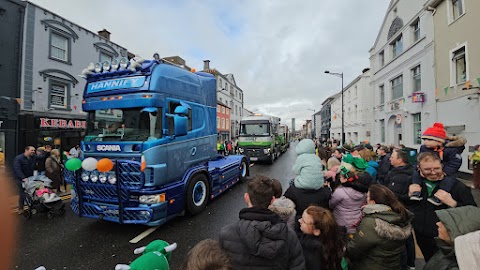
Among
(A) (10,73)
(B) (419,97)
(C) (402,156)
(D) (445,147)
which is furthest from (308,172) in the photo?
(A) (10,73)

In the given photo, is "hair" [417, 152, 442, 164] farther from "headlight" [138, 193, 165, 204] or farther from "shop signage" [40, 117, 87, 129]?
"shop signage" [40, 117, 87, 129]

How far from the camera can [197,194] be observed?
19.7 feet

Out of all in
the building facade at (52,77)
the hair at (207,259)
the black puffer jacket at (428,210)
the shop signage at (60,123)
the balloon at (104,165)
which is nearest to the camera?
the hair at (207,259)

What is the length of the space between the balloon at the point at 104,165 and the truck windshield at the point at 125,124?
614 mm

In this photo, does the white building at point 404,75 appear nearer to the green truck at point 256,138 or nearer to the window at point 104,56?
the green truck at point 256,138

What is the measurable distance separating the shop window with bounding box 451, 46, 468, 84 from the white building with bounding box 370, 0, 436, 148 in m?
1.72

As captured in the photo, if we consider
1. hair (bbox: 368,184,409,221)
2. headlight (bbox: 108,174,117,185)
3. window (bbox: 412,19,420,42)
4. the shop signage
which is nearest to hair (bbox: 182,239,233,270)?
hair (bbox: 368,184,409,221)

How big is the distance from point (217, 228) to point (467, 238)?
4.40m

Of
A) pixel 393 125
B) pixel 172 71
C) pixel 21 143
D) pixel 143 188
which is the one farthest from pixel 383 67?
pixel 21 143

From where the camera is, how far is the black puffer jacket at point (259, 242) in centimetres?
189

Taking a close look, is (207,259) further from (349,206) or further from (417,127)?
(417,127)

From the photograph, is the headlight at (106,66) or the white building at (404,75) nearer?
the headlight at (106,66)

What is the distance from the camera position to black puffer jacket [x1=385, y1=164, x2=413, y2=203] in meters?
3.47

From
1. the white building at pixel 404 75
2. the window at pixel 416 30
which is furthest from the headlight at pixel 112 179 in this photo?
the window at pixel 416 30
